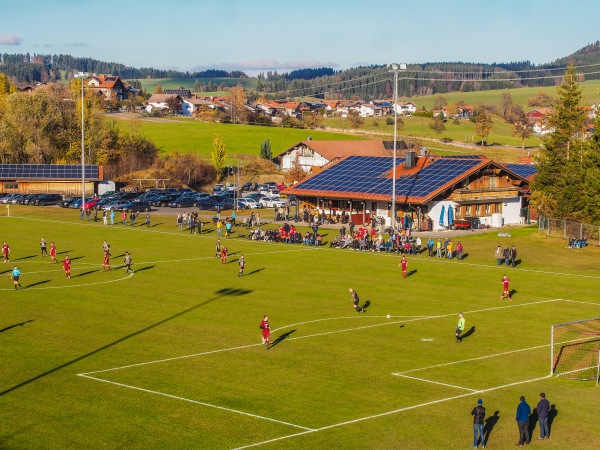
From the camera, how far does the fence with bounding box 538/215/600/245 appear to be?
7031cm

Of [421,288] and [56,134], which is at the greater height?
[56,134]

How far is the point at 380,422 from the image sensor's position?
2878 cm

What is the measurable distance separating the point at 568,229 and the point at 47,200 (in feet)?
202

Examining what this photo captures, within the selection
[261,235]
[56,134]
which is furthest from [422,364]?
[56,134]

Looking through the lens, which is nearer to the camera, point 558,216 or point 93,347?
point 93,347

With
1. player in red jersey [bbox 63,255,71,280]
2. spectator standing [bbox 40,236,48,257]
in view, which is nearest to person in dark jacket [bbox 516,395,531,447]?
player in red jersey [bbox 63,255,71,280]

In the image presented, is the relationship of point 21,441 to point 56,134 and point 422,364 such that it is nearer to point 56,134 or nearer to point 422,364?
point 422,364

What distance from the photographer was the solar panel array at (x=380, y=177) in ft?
262

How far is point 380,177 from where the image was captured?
3369 inches

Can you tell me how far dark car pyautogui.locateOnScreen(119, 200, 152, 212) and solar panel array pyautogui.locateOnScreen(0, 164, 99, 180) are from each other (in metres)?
19.1

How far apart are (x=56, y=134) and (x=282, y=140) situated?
2365 inches

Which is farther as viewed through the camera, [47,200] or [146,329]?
[47,200]

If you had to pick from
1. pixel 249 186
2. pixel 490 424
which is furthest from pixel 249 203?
pixel 490 424

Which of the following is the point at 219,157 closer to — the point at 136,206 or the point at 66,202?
the point at 66,202
